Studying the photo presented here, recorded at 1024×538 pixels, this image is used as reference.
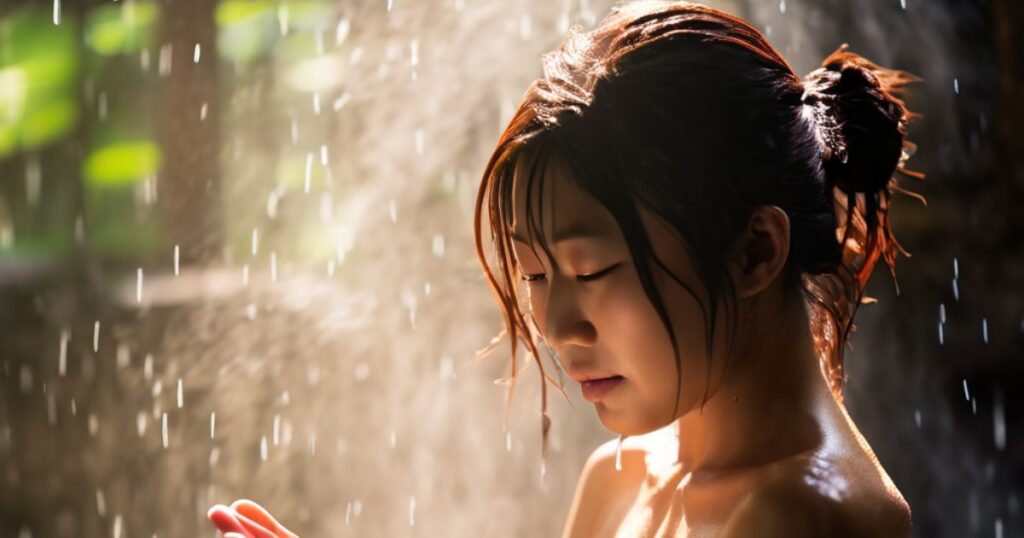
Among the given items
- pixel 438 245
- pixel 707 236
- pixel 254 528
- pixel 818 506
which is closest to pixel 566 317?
pixel 707 236

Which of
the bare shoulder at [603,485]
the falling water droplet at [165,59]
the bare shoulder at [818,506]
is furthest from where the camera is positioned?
the falling water droplet at [165,59]

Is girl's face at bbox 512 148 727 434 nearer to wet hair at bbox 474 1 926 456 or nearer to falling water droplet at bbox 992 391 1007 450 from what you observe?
wet hair at bbox 474 1 926 456

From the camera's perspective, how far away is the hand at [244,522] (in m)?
1.09

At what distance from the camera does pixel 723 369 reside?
1.08 meters

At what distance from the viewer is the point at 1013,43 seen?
2.74m

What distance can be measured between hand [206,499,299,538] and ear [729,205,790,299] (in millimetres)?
550

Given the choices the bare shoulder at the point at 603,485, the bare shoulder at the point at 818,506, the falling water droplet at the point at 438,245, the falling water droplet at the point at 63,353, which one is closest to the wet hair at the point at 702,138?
the bare shoulder at the point at 818,506

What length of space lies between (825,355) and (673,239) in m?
0.33

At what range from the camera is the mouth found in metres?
1.08

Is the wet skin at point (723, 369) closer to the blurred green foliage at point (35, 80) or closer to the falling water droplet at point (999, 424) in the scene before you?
the blurred green foliage at point (35, 80)

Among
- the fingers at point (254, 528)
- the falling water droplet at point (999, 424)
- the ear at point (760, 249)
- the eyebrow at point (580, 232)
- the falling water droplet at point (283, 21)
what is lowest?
the falling water droplet at point (999, 424)

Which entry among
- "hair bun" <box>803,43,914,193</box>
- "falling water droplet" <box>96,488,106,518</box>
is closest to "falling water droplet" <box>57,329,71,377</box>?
"falling water droplet" <box>96,488,106,518</box>

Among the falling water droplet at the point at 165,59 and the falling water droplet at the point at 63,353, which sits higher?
the falling water droplet at the point at 165,59

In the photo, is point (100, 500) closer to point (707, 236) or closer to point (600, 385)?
point (600, 385)
